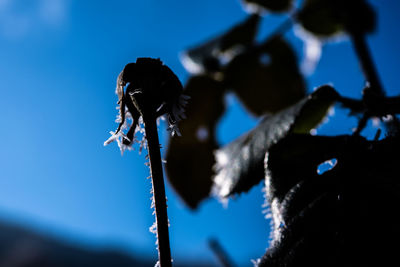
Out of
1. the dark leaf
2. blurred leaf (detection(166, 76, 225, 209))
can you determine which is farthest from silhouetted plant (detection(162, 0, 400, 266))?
blurred leaf (detection(166, 76, 225, 209))

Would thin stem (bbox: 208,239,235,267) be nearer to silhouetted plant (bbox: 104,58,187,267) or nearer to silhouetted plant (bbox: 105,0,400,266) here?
silhouetted plant (bbox: 105,0,400,266)

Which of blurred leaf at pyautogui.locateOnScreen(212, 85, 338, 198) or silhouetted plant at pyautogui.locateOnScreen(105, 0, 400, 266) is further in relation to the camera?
blurred leaf at pyautogui.locateOnScreen(212, 85, 338, 198)

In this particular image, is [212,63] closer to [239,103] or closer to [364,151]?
[239,103]

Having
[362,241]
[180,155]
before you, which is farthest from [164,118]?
[180,155]

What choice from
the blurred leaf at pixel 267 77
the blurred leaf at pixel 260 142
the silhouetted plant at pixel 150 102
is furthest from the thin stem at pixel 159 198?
the blurred leaf at pixel 267 77

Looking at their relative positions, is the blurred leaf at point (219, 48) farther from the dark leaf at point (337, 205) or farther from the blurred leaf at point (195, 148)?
the dark leaf at point (337, 205)

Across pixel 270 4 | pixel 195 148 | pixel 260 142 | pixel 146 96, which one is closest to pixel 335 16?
pixel 270 4
